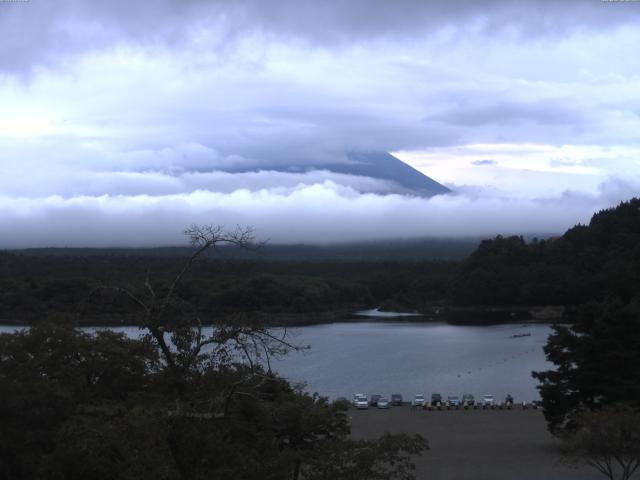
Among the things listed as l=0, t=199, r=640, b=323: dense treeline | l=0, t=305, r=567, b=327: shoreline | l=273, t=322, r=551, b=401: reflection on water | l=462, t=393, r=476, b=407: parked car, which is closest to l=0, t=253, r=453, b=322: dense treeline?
l=0, t=199, r=640, b=323: dense treeline

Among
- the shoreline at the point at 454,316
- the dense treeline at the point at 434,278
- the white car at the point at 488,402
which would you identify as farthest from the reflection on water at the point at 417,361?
the dense treeline at the point at 434,278

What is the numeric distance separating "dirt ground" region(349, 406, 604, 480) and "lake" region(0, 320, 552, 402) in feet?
9.26

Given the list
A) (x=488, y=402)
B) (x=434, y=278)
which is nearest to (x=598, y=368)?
(x=488, y=402)

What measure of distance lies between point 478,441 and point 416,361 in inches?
582

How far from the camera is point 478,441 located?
1480cm

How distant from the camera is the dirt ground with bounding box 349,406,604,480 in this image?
1181 cm

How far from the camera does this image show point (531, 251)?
5466 cm

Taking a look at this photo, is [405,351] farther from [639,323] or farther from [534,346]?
[639,323]

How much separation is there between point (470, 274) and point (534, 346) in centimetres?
1951

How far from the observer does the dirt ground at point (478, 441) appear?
11.8m

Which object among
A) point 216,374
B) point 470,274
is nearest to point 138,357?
point 216,374

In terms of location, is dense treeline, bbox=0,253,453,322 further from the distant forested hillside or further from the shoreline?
the distant forested hillside

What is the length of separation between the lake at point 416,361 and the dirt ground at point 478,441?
2.82m

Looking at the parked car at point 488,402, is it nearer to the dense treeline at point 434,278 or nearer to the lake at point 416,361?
the lake at point 416,361
